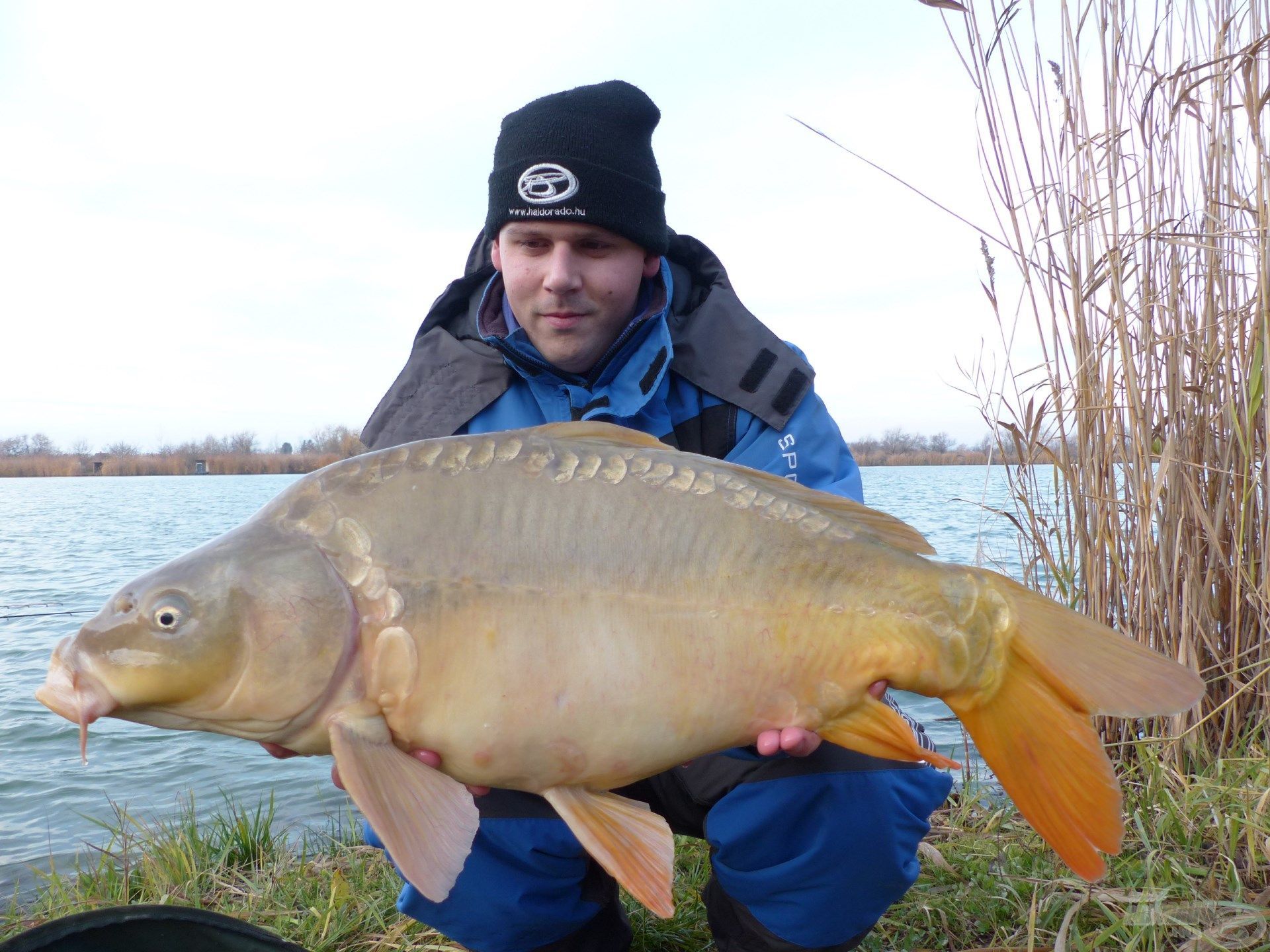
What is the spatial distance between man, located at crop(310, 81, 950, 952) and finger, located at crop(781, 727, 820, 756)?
0.43 metres

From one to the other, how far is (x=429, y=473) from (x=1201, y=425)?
1.93 meters

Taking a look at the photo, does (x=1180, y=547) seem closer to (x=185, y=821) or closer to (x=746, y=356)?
(x=746, y=356)

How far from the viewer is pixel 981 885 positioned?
2.12 metres

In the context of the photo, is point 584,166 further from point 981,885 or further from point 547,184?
point 981,885

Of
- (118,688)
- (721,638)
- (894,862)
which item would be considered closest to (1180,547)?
(894,862)

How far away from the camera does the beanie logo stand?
7.41 ft

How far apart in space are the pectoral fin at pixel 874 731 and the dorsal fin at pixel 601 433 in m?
0.51

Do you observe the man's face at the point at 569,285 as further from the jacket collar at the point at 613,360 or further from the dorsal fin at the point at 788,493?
the dorsal fin at the point at 788,493

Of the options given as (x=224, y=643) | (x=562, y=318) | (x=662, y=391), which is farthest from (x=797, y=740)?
(x=562, y=318)

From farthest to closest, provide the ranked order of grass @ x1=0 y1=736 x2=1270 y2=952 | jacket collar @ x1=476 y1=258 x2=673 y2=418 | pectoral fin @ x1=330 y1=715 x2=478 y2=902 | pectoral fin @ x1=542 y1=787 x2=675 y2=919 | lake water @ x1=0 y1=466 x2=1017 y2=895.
Result: lake water @ x1=0 y1=466 x2=1017 y2=895, jacket collar @ x1=476 y1=258 x2=673 y2=418, grass @ x1=0 y1=736 x2=1270 y2=952, pectoral fin @ x1=542 y1=787 x2=675 y2=919, pectoral fin @ x1=330 y1=715 x2=478 y2=902

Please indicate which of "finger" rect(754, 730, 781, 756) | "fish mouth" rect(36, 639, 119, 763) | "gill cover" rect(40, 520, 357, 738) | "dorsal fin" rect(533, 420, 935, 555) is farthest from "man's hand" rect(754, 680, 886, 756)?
"fish mouth" rect(36, 639, 119, 763)

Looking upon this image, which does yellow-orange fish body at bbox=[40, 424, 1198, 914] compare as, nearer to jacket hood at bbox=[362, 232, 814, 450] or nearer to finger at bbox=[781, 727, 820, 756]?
finger at bbox=[781, 727, 820, 756]

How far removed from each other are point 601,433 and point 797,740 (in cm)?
57

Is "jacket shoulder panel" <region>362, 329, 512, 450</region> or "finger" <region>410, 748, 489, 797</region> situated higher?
"jacket shoulder panel" <region>362, 329, 512, 450</region>
